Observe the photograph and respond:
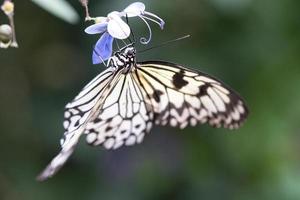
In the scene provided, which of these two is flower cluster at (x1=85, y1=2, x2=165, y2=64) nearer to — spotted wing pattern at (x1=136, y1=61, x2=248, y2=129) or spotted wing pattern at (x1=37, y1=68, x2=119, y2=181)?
spotted wing pattern at (x1=37, y1=68, x2=119, y2=181)

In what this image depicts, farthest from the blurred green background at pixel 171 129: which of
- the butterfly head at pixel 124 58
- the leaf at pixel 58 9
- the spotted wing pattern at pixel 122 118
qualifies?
the leaf at pixel 58 9

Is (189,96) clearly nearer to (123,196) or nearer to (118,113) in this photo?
(118,113)

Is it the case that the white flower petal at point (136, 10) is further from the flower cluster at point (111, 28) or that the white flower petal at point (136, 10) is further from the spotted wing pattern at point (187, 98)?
the spotted wing pattern at point (187, 98)

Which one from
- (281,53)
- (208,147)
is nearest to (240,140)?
(208,147)

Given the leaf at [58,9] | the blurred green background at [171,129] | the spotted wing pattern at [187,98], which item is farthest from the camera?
the blurred green background at [171,129]

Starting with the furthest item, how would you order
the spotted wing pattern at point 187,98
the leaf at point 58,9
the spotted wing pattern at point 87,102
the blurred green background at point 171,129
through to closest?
the blurred green background at point 171,129
the spotted wing pattern at point 187,98
the spotted wing pattern at point 87,102
the leaf at point 58,9

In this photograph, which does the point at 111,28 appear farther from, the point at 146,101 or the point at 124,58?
the point at 146,101
